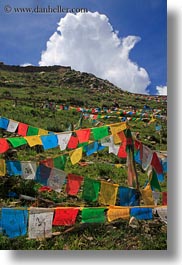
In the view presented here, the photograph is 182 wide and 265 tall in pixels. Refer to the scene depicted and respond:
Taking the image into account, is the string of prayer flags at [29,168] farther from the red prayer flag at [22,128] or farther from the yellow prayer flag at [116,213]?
the yellow prayer flag at [116,213]

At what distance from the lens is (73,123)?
13.6ft

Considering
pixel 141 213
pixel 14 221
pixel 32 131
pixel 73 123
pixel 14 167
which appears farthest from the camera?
pixel 73 123

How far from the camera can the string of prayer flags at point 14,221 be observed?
3520 mm

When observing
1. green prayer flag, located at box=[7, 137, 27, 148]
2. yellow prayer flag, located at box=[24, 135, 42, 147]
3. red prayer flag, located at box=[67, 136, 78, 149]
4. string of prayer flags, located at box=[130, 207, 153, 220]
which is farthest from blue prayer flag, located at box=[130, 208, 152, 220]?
green prayer flag, located at box=[7, 137, 27, 148]

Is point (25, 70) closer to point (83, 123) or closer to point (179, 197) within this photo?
point (83, 123)

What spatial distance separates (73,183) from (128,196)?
486mm

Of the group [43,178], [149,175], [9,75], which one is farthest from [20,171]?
[149,175]

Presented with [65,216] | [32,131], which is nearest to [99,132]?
[32,131]

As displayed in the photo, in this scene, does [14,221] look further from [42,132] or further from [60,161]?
[42,132]

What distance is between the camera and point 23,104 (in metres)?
4.07

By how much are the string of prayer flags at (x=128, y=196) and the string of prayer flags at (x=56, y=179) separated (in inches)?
19.5

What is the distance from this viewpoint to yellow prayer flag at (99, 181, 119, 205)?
143 inches

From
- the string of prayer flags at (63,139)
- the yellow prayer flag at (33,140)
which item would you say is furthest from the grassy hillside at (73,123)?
the yellow prayer flag at (33,140)

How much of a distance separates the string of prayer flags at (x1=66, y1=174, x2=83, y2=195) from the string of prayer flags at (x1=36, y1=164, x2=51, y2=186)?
0.59 ft
